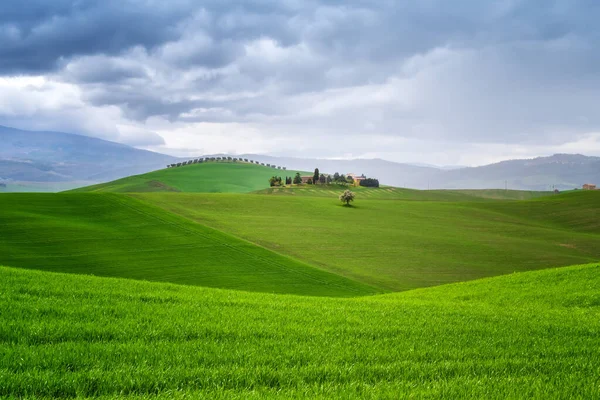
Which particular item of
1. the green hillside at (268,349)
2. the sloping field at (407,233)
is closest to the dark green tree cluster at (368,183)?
the sloping field at (407,233)

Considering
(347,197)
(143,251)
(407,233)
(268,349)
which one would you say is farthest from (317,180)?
(268,349)

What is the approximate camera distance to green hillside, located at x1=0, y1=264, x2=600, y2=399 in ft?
21.4

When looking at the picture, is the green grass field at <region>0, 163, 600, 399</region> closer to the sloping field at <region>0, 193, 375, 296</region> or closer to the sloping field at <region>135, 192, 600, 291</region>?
the sloping field at <region>0, 193, 375, 296</region>

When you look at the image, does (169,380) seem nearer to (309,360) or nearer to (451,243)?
(309,360)

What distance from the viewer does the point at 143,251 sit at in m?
44.7

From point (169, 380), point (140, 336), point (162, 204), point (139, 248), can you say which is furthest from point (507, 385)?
point (162, 204)

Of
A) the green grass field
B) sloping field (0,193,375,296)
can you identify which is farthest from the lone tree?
the green grass field

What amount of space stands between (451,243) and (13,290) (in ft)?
184

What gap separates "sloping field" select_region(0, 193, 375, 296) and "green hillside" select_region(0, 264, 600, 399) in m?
24.4

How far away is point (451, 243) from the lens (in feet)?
199

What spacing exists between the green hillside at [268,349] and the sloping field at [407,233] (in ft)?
94.3

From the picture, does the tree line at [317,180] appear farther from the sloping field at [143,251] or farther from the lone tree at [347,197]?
the sloping field at [143,251]

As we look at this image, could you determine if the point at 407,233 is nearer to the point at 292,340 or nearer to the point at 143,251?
the point at 143,251

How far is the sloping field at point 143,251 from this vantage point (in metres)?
37.6
